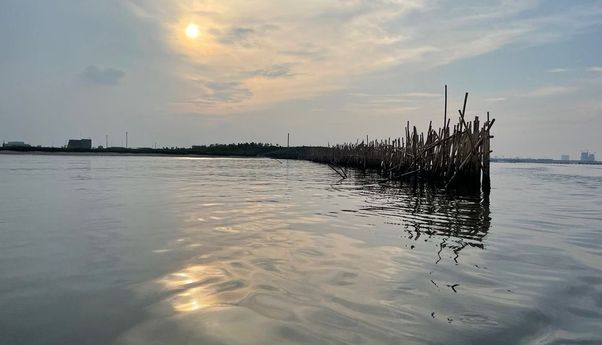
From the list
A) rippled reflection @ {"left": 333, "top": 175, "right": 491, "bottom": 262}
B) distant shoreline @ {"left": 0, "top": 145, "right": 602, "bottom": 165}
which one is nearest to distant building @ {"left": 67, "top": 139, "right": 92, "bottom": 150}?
distant shoreline @ {"left": 0, "top": 145, "right": 602, "bottom": 165}

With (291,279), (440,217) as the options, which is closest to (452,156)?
(440,217)

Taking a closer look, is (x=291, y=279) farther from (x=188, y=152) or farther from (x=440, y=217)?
(x=188, y=152)

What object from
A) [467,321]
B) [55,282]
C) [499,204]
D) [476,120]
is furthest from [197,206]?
[476,120]

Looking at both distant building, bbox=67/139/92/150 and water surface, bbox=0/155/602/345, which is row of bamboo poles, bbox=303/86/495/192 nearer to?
water surface, bbox=0/155/602/345

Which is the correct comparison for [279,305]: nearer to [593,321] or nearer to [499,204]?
[593,321]

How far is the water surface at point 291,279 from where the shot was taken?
3199 millimetres

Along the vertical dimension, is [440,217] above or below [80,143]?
below

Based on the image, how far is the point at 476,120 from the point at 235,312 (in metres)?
→ 16.3

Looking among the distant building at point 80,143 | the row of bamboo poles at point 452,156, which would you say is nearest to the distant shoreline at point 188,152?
the distant building at point 80,143

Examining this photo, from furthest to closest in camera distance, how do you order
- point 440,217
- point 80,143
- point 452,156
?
point 80,143, point 452,156, point 440,217

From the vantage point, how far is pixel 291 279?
449 cm

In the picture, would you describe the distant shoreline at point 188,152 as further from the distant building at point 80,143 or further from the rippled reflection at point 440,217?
the rippled reflection at point 440,217

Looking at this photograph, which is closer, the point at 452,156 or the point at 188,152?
the point at 452,156

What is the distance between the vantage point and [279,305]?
371 cm
